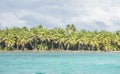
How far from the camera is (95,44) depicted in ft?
370

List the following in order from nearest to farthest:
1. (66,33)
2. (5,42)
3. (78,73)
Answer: (78,73), (5,42), (66,33)

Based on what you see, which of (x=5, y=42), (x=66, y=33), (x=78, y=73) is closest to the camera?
(x=78, y=73)

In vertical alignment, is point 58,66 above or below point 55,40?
below

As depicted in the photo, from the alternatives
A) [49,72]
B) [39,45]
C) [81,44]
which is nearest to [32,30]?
[39,45]

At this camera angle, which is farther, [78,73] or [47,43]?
[47,43]

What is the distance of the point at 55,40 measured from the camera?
11225 cm

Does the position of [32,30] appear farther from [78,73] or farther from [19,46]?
[78,73]

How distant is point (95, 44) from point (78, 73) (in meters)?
77.0

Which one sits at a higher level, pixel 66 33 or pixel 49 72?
pixel 66 33

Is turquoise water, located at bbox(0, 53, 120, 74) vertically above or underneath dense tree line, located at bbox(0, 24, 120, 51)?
underneath

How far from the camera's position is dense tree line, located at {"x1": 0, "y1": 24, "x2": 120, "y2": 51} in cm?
10888

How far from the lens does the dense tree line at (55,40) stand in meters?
109

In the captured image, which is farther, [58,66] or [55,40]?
[55,40]

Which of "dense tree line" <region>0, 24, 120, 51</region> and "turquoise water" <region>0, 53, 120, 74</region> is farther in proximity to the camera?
"dense tree line" <region>0, 24, 120, 51</region>
